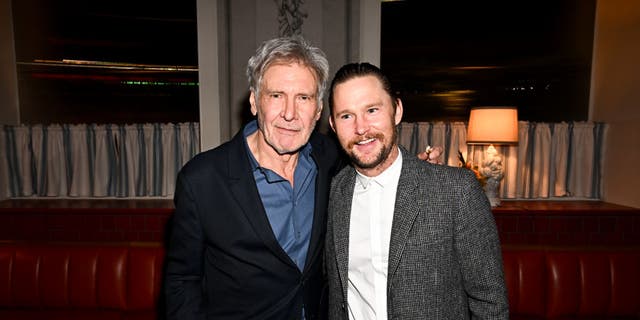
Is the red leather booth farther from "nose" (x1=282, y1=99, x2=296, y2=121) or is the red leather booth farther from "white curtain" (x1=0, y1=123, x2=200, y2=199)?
"nose" (x1=282, y1=99, x2=296, y2=121)

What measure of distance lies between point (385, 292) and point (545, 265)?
6.11 feet

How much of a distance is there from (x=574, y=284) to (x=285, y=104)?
8.08 ft

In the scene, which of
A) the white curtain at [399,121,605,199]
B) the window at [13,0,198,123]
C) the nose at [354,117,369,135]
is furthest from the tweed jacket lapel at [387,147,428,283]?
the window at [13,0,198,123]

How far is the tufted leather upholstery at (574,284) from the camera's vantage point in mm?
2469

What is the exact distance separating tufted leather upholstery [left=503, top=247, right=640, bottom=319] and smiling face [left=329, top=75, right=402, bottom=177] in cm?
180

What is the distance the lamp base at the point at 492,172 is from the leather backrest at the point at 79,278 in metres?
3.18

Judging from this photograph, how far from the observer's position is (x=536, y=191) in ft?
13.8

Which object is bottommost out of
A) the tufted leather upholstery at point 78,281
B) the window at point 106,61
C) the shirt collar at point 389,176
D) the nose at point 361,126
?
the tufted leather upholstery at point 78,281

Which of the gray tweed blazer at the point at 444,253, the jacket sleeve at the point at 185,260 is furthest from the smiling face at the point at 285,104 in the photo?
the gray tweed blazer at the point at 444,253

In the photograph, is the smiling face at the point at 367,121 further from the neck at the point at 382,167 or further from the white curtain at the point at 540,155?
the white curtain at the point at 540,155

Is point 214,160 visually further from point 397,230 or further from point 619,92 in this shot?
point 619,92

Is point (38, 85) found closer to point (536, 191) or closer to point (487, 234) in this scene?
point (487, 234)

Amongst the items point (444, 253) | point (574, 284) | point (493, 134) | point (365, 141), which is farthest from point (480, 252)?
point (493, 134)

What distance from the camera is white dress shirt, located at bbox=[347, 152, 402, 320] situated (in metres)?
1.30
